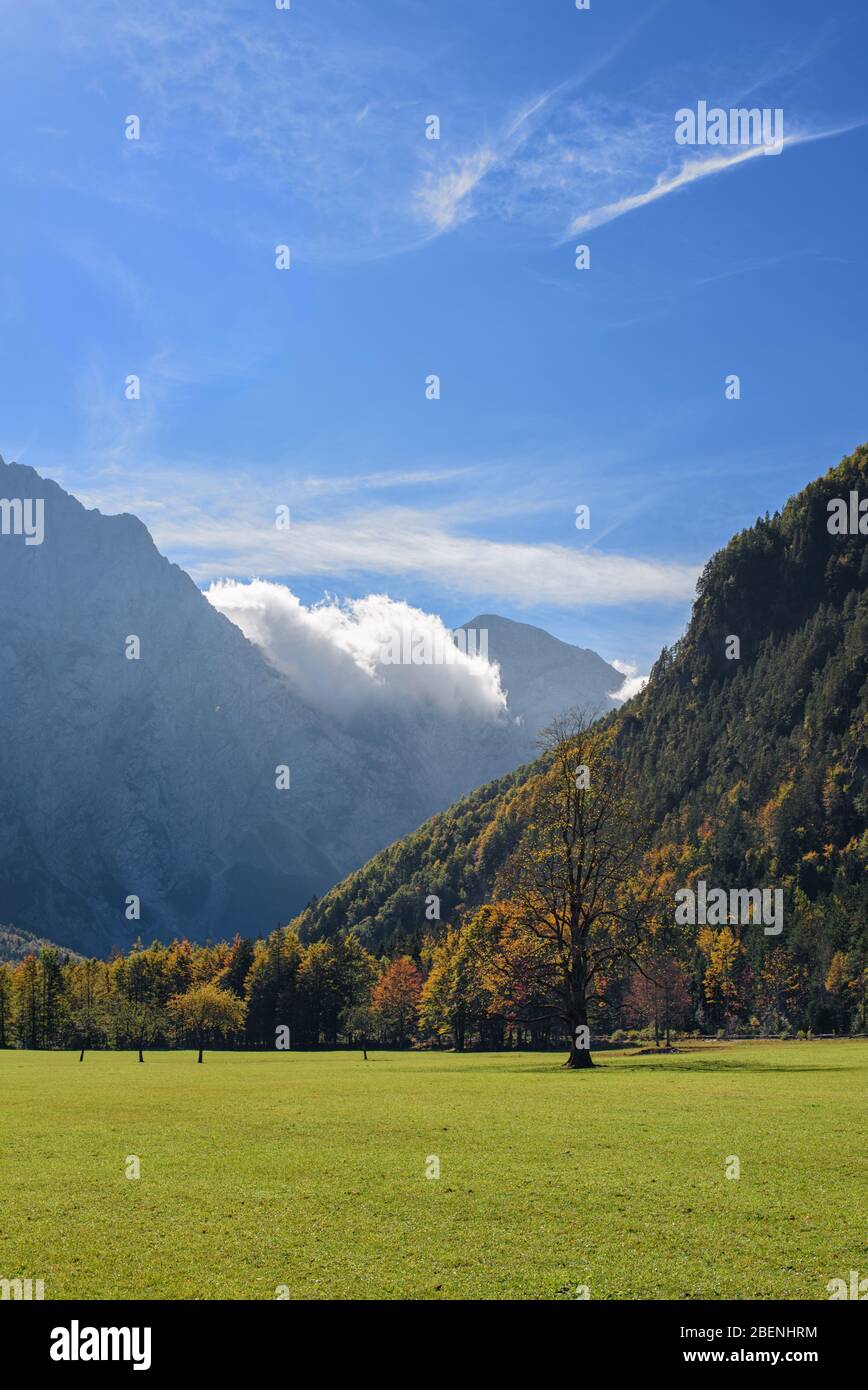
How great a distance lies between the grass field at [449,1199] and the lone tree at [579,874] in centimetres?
2619

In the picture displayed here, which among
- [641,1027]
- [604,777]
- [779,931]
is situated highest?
[604,777]

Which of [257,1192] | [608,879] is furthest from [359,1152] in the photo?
[608,879]

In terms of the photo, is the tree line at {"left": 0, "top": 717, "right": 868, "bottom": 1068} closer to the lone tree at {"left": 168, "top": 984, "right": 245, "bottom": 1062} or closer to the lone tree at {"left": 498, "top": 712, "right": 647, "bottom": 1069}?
the lone tree at {"left": 498, "top": 712, "right": 647, "bottom": 1069}

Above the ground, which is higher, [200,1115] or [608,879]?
[608,879]

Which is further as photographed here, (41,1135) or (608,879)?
(608,879)

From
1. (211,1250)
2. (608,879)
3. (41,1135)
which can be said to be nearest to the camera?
(211,1250)

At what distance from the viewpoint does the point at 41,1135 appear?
34906 millimetres

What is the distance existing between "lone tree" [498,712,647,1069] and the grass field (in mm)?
26193
